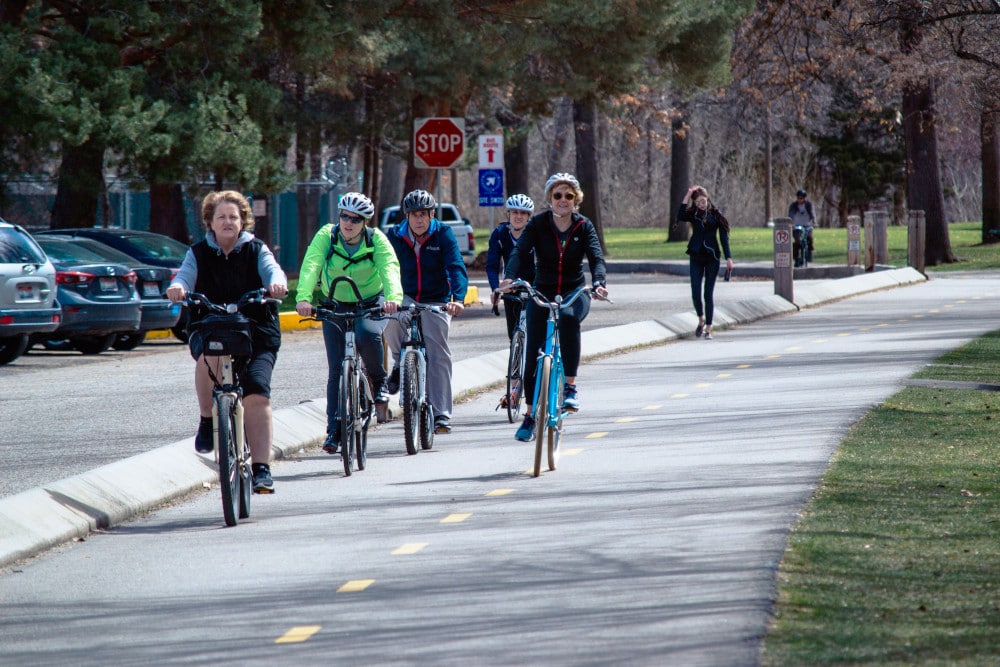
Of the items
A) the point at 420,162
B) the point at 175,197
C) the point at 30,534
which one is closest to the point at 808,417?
the point at 30,534

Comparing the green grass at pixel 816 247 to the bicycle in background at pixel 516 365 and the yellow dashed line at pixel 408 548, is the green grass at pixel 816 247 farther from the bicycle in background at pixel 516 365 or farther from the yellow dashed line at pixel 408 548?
the yellow dashed line at pixel 408 548

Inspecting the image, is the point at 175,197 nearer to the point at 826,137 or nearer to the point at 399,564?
the point at 399,564

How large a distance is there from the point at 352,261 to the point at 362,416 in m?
1.04

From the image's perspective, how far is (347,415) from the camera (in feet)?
Answer: 33.7

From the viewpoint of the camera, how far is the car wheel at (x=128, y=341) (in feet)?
69.8

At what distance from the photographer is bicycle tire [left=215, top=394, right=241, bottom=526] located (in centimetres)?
841

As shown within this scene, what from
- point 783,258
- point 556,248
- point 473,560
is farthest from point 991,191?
point 473,560

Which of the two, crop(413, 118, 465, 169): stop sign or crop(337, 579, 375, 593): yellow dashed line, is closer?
crop(337, 579, 375, 593): yellow dashed line

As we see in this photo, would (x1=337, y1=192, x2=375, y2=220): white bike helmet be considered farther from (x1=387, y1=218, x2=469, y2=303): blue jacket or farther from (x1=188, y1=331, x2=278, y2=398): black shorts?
(x1=188, y1=331, x2=278, y2=398): black shorts

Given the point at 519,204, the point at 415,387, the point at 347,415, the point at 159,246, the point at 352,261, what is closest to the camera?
the point at 347,415

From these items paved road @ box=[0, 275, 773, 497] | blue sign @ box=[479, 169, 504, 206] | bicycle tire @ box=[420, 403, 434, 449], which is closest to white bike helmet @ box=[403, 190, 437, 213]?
bicycle tire @ box=[420, 403, 434, 449]

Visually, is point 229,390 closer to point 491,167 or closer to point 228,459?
point 228,459

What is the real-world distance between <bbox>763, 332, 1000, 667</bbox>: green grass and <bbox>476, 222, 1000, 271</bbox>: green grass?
1171 inches

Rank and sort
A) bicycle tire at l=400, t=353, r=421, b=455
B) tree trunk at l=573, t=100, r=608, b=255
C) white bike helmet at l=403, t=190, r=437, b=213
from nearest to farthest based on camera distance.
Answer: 1. bicycle tire at l=400, t=353, r=421, b=455
2. white bike helmet at l=403, t=190, r=437, b=213
3. tree trunk at l=573, t=100, r=608, b=255
